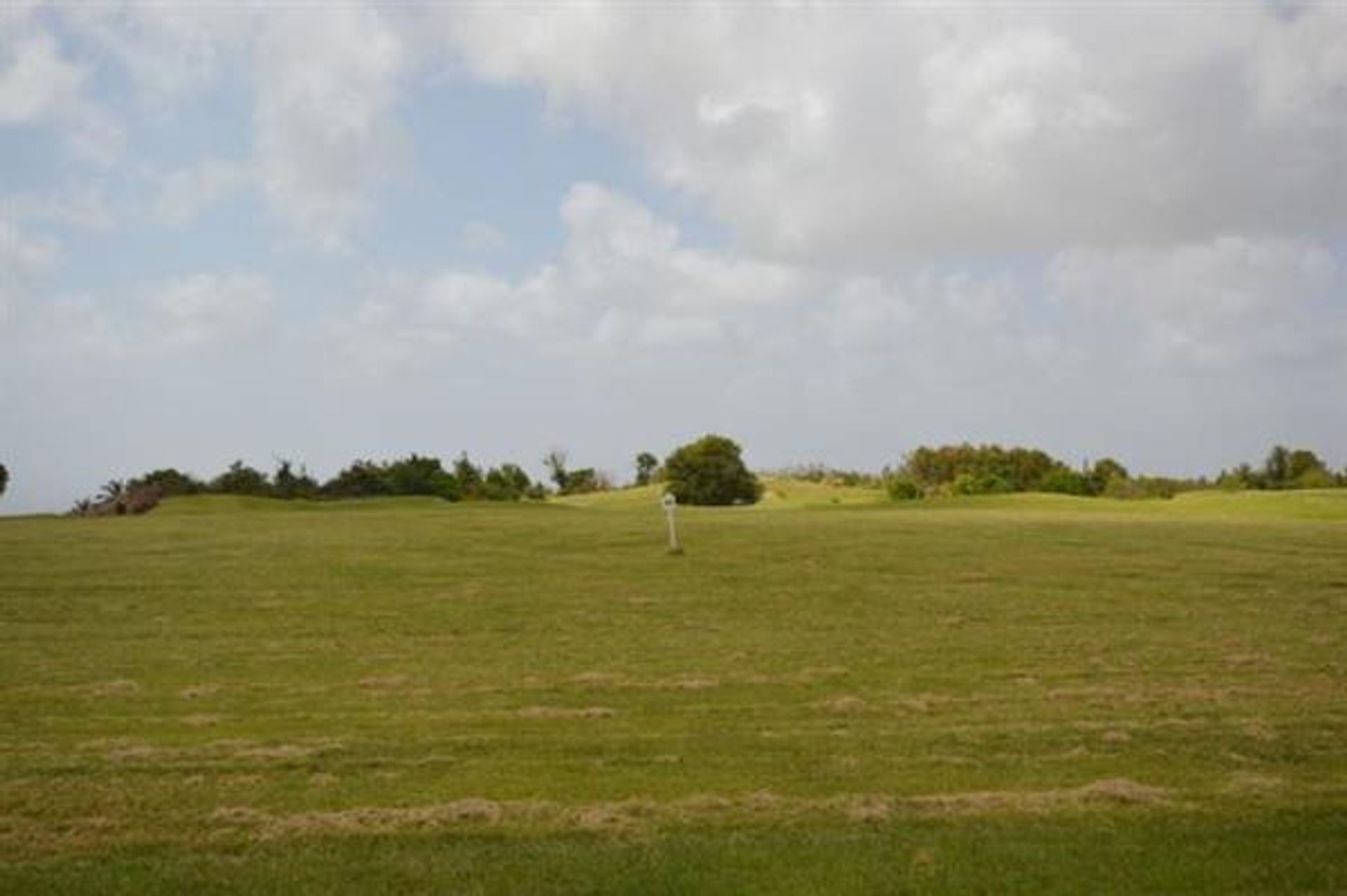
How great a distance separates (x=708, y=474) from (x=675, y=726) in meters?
77.3

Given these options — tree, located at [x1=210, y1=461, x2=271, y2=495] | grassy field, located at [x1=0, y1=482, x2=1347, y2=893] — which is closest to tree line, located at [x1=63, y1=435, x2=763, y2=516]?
tree, located at [x1=210, y1=461, x2=271, y2=495]

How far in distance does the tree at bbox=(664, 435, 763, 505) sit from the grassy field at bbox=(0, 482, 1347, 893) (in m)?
60.4

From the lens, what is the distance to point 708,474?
299 feet

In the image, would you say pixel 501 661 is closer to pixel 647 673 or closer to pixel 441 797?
pixel 647 673

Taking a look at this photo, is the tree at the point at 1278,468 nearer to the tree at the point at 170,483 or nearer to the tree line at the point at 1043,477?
the tree line at the point at 1043,477

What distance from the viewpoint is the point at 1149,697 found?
1510 cm

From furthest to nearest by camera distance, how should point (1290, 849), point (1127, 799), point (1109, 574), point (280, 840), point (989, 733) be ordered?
point (1109, 574) → point (989, 733) → point (1127, 799) → point (280, 840) → point (1290, 849)

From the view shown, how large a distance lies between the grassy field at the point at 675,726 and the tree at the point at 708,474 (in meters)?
60.4

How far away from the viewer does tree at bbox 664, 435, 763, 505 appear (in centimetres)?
9088

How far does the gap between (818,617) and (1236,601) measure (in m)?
8.70

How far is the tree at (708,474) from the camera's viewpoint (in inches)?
3578

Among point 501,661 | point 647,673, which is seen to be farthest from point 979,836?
point 501,661

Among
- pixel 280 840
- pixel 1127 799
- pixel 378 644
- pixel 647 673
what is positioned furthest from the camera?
pixel 378 644

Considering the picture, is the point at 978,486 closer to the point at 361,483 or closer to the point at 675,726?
the point at 361,483
